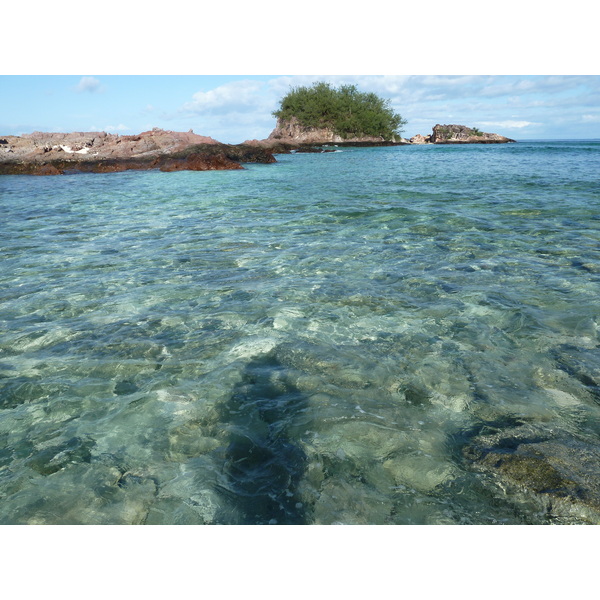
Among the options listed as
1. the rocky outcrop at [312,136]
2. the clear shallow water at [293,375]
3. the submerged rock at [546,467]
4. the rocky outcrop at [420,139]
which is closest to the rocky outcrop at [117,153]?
the clear shallow water at [293,375]

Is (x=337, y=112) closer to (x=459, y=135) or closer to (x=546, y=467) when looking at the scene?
(x=459, y=135)

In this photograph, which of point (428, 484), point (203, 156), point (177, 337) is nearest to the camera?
point (428, 484)

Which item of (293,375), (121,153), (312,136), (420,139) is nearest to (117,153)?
(121,153)

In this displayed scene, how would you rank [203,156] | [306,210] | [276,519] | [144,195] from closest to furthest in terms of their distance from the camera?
[276,519] → [306,210] → [144,195] → [203,156]

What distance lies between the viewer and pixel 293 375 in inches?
165

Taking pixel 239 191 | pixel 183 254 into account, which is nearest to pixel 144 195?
pixel 239 191

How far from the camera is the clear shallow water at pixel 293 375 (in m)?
2.82

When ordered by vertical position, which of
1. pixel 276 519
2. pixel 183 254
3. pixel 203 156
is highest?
pixel 203 156

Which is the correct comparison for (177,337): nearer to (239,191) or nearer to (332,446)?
(332,446)

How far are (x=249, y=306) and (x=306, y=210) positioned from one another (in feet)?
27.1

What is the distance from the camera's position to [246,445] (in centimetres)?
329

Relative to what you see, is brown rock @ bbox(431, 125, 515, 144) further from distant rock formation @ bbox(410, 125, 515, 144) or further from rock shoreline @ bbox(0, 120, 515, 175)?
rock shoreline @ bbox(0, 120, 515, 175)

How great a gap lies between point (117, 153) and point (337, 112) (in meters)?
56.3

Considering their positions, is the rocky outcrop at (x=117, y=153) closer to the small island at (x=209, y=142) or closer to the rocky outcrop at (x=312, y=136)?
the small island at (x=209, y=142)
